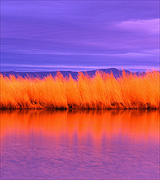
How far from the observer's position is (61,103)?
407 inches

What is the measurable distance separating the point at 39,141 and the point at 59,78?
6.63 metres

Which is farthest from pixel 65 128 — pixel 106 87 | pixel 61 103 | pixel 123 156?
pixel 106 87

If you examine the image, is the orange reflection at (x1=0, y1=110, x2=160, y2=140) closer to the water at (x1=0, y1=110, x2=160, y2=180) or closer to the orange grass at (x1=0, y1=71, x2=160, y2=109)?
the water at (x1=0, y1=110, x2=160, y2=180)

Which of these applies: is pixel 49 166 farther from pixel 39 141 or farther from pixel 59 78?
pixel 59 78

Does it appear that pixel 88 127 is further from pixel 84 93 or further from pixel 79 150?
pixel 84 93

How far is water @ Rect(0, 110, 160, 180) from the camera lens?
3.30 m

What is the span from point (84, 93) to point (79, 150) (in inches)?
245

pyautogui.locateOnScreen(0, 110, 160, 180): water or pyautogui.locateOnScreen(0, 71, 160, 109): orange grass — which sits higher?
pyautogui.locateOnScreen(0, 71, 160, 109): orange grass

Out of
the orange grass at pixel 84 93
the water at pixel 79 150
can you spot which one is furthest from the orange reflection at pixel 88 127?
the orange grass at pixel 84 93

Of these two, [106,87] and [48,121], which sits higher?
[106,87]

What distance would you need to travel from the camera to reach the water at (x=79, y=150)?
3.30 metres

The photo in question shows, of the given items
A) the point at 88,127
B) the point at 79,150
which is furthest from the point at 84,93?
the point at 79,150

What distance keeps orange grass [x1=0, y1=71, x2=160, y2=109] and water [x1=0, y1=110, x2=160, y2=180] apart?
11.6ft

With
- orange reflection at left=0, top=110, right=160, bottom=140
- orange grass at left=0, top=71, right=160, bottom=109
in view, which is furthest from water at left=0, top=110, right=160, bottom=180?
orange grass at left=0, top=71, right=160, bottom=109
